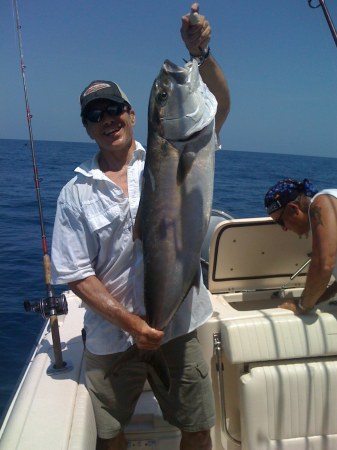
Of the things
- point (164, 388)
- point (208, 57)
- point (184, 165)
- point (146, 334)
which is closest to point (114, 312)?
point (146, 334)

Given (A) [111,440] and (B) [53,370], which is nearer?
(A) [111,440]

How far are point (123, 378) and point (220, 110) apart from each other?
158 centimetres

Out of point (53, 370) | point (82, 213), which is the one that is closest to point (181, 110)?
point (82, 213)

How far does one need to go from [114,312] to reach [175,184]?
725 millimetres

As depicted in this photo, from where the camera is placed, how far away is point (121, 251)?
96.6 inches

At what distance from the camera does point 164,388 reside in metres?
2.60

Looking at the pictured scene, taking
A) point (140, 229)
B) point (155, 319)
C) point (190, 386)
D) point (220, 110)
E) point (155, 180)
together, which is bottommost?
point (190, 386)

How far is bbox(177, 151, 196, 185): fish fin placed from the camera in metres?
2.10

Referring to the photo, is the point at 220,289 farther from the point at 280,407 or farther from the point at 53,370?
the point at 53,370

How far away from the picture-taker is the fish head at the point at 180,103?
210 cm

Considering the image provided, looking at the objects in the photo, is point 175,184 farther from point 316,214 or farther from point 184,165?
point 316,214

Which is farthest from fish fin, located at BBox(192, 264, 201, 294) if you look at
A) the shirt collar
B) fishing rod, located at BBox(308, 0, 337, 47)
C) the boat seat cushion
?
fishing rod, located at BBox(308, 0, 337, 47)

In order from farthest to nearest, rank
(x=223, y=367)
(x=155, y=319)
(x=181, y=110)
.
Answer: (x=223, y=367) → (x=155, y=319) → (x=181, y=110)

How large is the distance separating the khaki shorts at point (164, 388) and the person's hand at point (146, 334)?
0.22 m
